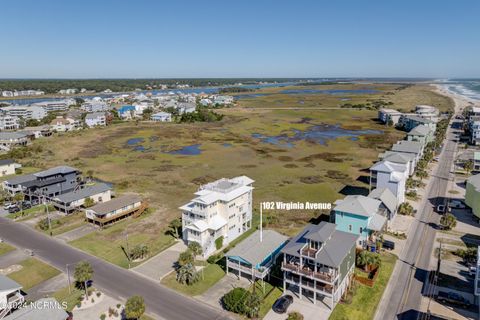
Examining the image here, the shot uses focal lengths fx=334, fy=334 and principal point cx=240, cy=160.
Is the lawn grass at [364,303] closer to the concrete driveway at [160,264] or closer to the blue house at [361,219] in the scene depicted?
the blue house at [361,219]

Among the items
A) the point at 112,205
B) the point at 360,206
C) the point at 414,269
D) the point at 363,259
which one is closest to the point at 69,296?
the point at 112,205

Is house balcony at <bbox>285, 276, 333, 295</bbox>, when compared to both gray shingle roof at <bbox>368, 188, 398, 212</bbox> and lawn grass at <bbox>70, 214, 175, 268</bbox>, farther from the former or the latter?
gray shingle roof at <bbox>368, 188, 398, 212</bbox>

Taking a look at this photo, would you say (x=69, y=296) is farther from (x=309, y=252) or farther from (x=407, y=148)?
(x=407, y=148)

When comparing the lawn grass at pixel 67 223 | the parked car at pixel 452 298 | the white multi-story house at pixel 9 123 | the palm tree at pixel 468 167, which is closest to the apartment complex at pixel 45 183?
the lawn grass at pixel 67 223

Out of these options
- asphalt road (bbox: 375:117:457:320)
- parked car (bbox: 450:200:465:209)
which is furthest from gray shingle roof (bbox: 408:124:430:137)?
parked car (bbox: 450:200:465:209)

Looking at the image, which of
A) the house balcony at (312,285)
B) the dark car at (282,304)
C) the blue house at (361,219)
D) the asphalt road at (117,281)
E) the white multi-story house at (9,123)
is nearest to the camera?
the dark car at (282,304)

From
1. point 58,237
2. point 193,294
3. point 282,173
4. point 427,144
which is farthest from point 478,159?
point 58,237

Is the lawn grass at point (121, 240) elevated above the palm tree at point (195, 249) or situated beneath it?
situated beneath
